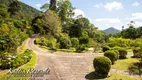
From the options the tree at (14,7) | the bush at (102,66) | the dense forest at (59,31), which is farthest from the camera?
the tree at (14,7)

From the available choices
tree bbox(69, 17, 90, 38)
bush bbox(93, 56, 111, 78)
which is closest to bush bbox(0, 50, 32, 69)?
bush bbox(93, 56, 111, 78)

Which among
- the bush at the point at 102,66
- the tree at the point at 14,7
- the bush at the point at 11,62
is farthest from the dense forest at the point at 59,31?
the bush at the point at 102,66

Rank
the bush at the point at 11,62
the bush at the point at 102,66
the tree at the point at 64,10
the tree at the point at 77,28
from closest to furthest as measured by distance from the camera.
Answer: the bush at the point at 102,66
the bush at the point at 11,62
the tree at the point at 77,28
the tree at the point at 64,10

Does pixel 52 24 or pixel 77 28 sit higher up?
pixel 52 24

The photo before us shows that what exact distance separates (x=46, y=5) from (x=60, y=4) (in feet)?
24.5

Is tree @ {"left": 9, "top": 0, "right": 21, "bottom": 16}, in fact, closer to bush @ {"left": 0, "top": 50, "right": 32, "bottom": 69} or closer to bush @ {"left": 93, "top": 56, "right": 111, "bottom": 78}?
bush @ {"left": 0, "top": 50, "right": 32, "bottom": 69}

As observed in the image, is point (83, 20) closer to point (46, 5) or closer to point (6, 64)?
point (46, 5)

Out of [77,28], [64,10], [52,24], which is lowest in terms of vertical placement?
[77,28]

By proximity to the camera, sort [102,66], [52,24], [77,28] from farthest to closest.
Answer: [77,28], [52,24], [102,66]

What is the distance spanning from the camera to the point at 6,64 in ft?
60.2

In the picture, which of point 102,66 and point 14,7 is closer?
point 102,66

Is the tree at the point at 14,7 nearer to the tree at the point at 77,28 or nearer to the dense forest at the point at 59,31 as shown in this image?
the dense forest at the point at 59,31

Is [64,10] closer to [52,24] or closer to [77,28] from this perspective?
[77,28]

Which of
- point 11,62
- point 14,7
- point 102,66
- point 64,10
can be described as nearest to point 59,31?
point 64,10
